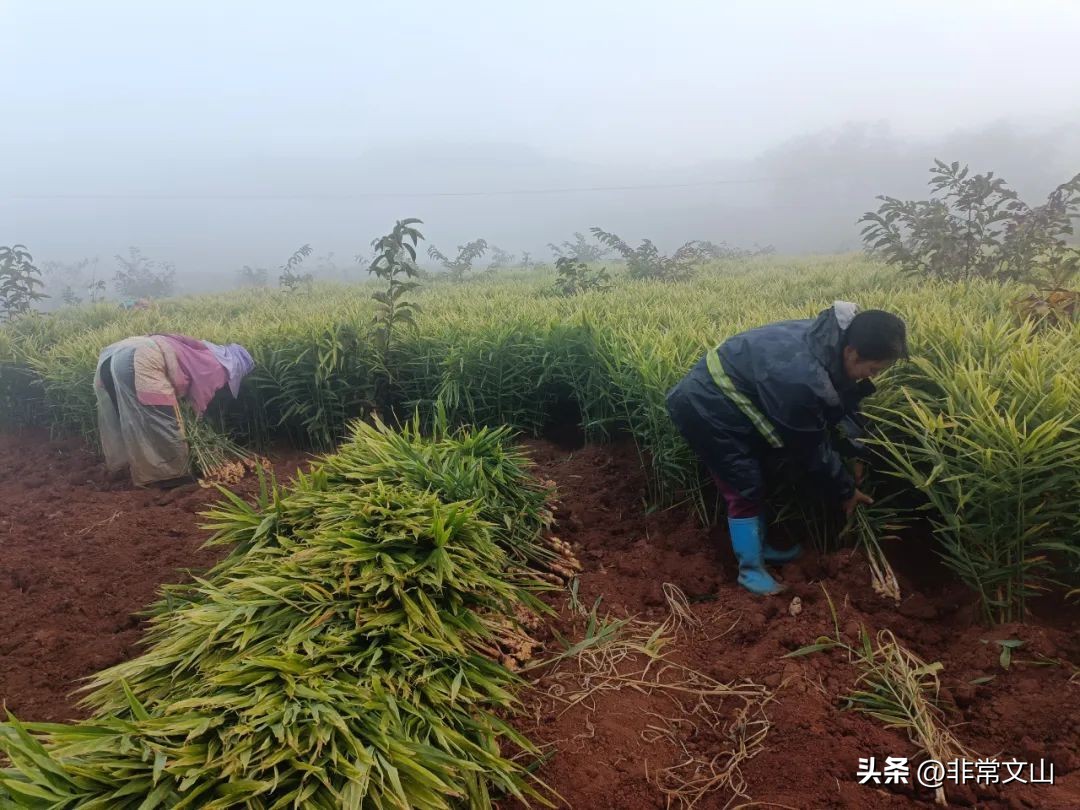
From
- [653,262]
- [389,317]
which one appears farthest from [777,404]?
[653,262]

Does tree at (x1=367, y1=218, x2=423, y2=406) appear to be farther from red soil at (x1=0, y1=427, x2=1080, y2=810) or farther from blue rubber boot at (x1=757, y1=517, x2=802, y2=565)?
blue rubber boot at (x1=757, y1=517, x2=802, y2=565)

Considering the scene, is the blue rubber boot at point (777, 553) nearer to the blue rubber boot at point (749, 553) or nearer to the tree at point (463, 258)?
the blue rubber boot at point (749, 553)

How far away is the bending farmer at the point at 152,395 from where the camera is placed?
4.66 meters

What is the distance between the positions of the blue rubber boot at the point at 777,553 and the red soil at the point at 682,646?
0.09 metres

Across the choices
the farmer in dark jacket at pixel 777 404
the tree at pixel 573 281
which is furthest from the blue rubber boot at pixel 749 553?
the tree at pixel 573 281

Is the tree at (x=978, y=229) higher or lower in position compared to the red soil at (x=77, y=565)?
higher

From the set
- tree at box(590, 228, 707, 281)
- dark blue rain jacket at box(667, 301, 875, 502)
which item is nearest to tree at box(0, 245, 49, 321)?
tree at box(590, 228, 707, 281)

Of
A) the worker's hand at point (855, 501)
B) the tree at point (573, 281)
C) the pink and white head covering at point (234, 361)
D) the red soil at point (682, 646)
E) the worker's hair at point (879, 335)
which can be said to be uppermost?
the worker's hair at point (879, 335)

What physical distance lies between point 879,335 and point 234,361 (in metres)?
4.41

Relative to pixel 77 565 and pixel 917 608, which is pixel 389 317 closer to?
pixel 77 565

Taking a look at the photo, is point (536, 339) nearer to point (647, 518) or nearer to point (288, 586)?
point (647, 518)

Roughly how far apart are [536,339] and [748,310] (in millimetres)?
1478

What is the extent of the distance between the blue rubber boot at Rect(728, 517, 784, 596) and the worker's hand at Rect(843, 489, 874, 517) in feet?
1.13

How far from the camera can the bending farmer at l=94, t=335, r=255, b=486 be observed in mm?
4664
